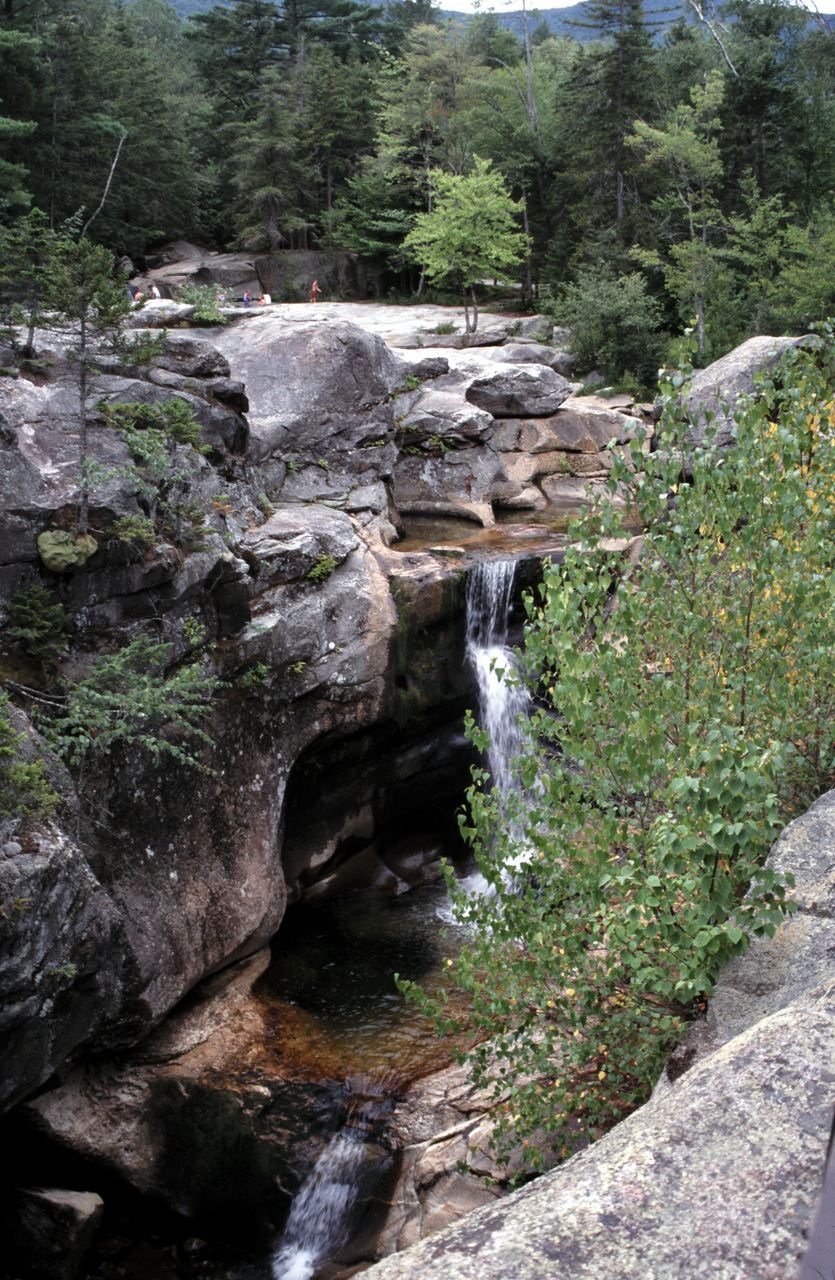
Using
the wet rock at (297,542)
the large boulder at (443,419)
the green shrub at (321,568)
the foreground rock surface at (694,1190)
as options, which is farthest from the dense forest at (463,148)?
the foreground rock surface at (694,1190)

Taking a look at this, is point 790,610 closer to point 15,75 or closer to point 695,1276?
point 695,1276

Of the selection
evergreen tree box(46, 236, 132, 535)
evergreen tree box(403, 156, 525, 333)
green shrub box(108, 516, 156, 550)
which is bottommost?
green shrub box(108, 516, 156, 550)

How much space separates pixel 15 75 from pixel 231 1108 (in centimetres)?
3170

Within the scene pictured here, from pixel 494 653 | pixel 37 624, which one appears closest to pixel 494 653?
pixel 494 653

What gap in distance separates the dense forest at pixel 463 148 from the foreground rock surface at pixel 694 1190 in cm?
2460

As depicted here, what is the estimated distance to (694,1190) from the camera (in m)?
2.61

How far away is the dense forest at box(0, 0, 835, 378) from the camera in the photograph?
2827 cm

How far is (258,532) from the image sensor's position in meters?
13.0

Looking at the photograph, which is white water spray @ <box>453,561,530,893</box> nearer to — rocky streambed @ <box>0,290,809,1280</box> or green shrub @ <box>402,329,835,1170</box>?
rocky streambed @ <box>0,290,809,1280</box>

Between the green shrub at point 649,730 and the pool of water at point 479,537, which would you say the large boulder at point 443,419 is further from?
the green shrub at point 649,730

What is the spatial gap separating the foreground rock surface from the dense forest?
24.6 metres

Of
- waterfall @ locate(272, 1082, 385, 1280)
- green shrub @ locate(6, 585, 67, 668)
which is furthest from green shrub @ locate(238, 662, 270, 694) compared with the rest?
waterfall @ locate(272, 1082, 385, 1280)

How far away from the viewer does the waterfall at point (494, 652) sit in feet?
46.5

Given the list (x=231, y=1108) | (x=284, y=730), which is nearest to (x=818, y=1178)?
(x=231, y=1108)
